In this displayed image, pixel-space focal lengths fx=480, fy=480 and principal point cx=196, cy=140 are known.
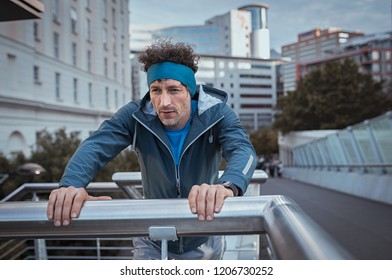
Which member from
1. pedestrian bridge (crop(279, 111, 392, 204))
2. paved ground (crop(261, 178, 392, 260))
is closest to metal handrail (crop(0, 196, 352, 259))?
paved ground (crop(261, 178, 392, 260))

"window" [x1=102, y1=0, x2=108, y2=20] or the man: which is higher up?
"window" [x1=102, y1=0, x2=108, y2=20]

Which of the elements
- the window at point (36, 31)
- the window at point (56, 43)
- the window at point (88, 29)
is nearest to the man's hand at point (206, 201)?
the window at point (88, 29)

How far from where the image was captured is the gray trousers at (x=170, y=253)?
3.79 feet

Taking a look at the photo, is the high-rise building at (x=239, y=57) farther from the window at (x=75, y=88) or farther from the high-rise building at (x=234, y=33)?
the window at (x=75, y=88)

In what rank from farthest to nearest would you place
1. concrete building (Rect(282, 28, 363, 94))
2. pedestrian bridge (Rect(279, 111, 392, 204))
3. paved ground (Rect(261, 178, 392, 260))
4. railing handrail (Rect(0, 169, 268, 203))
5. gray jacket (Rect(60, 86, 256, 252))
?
pedestrian bridge (Rect(279, 111, 392, 204)) < concrete building (Rect(282, 28, 363, 94)) < railing handrail (Rect(0, 169, 268, 203)) < paved ground (Rect(261, 178, 392, 260)) < gray jacket (Rect(60, 86, 256, 252))

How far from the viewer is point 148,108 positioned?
111 cm

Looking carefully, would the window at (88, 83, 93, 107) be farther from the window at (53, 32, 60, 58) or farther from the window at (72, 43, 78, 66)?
the window at (53, 32, 60, 58)

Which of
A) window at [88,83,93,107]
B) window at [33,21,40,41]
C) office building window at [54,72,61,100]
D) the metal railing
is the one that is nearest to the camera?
the metal railing

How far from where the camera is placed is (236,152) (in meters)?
0.98

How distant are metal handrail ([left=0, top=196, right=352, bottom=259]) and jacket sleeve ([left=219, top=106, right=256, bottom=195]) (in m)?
0.15

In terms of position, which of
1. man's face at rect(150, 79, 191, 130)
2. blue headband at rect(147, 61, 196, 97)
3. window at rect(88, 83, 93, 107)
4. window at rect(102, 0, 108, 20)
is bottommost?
man's face at rect(150, 79, 191, 130)

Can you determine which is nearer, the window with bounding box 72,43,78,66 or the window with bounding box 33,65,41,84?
the window with bounding box 72,43,78,66

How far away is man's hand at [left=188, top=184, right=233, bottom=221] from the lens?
699mm
